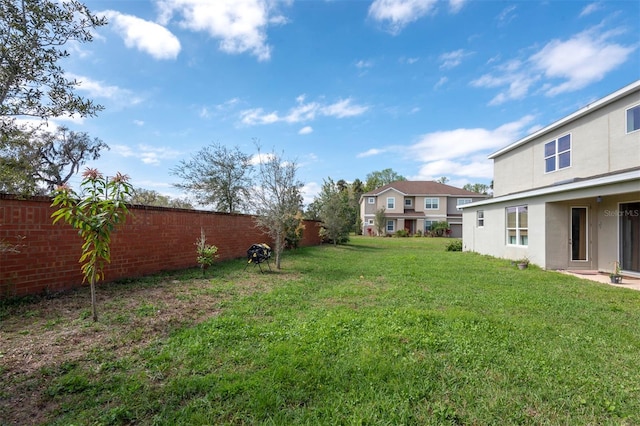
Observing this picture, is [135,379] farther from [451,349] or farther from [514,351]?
[514,351]

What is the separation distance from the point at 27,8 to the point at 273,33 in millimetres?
8170

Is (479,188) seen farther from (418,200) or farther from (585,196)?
(585,196)

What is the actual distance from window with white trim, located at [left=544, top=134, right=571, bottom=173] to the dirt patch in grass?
13.6m

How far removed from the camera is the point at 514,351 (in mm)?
3600

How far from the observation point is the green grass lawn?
7.88ft

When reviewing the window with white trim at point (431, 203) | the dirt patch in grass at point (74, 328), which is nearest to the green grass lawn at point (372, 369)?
the dirt patch in grass at point (74, 328)

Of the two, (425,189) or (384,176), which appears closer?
(425,189)

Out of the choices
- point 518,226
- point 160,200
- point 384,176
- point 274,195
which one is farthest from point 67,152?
point 384,176

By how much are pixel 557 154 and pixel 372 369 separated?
1400 cm

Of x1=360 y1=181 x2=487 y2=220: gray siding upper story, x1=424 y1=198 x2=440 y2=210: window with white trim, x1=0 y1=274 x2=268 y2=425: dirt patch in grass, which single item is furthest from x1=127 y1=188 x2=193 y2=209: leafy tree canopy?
x1=424 y1=198 x2=440 y2=210: window with white trim

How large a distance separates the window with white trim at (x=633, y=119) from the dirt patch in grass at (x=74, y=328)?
12.9 metres

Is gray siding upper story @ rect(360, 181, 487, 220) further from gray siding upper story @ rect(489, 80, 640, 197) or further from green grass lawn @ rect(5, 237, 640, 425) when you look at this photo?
green grass lawn @ rect(5, 237, 640, 425)

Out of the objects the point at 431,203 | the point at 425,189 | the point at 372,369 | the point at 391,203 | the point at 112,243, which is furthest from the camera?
the point at 425,189

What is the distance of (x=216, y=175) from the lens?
684 inches
